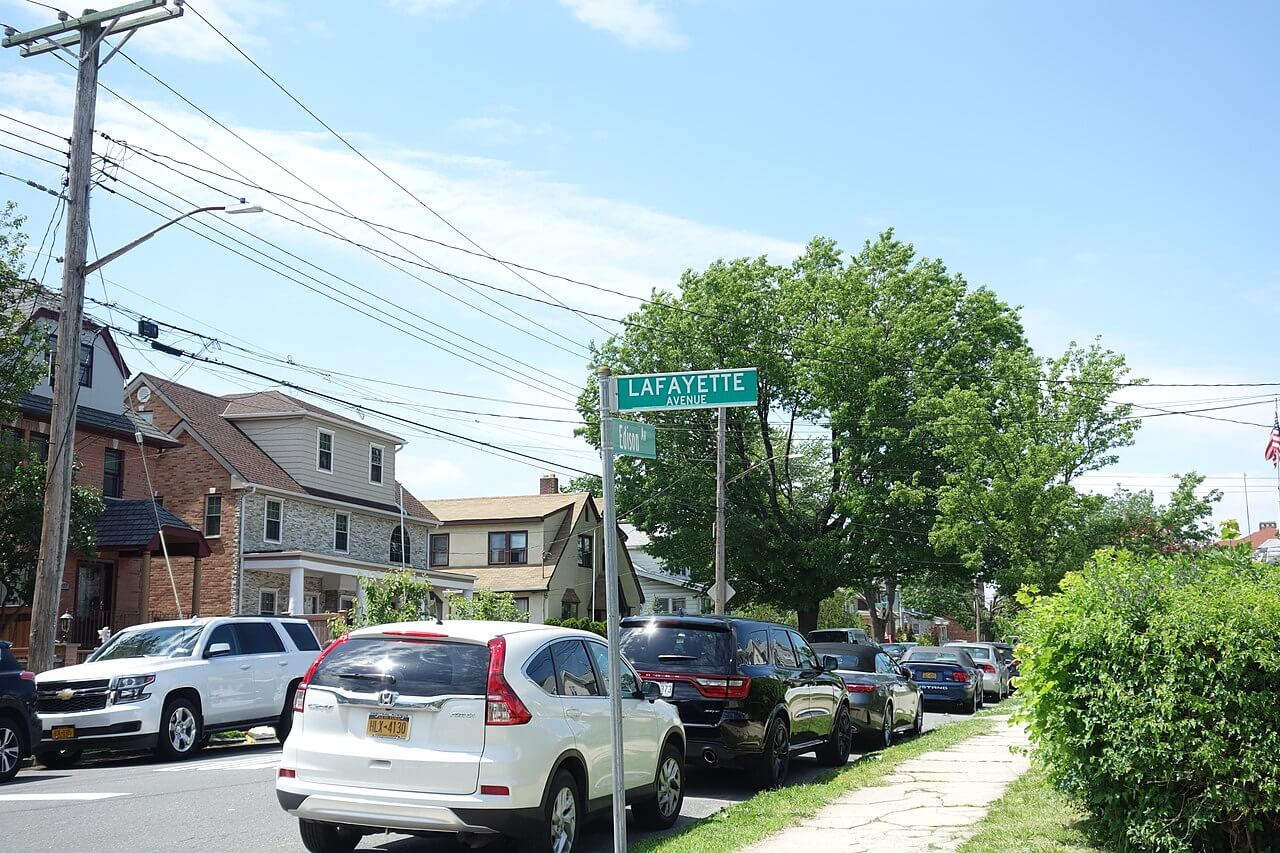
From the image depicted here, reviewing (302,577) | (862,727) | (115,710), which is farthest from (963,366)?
(115,710)

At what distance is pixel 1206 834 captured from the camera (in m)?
7.74

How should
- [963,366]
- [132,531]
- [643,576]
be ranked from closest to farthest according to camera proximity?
[132,531], [963,366], [643,576]

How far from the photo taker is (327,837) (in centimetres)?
897

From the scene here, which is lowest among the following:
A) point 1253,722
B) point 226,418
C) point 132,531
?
point 1253,722

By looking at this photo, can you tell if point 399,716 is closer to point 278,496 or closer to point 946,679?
point 946,679

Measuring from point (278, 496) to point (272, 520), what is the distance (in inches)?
28.5

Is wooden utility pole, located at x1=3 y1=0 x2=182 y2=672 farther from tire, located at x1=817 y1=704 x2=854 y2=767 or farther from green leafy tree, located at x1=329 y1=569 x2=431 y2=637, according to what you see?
tire, located at x1=817 y1=704 x2=854 y2=767

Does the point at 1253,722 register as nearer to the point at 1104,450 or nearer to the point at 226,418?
the point at 1104,450

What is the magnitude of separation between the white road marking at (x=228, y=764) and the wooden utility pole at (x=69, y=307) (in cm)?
317

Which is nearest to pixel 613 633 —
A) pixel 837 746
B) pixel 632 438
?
pixel 632 438

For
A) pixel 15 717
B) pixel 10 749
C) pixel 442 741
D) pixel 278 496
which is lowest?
pixel 10 749

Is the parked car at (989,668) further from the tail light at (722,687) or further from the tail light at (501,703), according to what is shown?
the tail light at (501,703)

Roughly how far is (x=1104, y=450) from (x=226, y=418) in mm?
27613

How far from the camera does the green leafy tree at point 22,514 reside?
73.6ft
